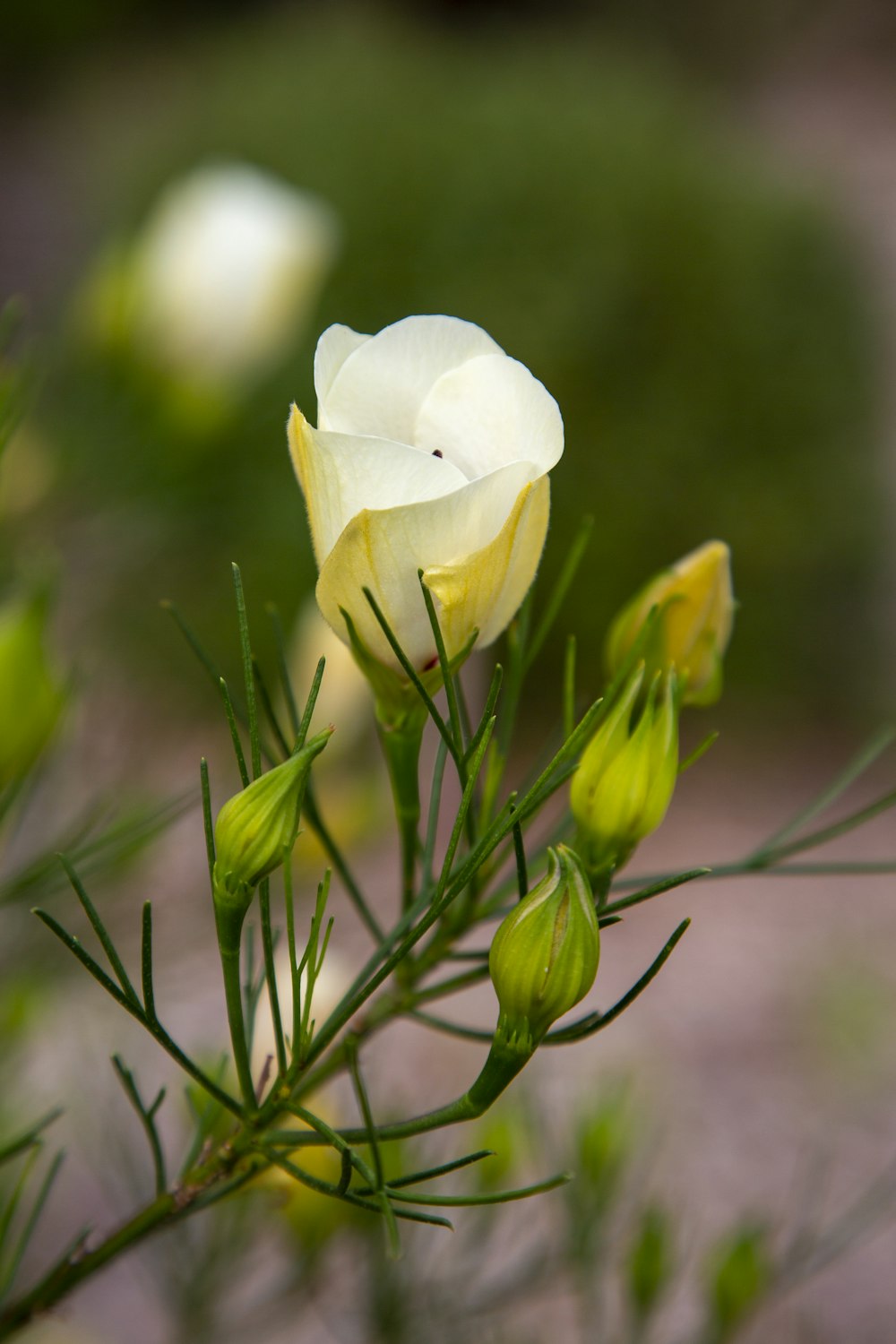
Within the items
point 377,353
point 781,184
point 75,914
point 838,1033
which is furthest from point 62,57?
point 377,353

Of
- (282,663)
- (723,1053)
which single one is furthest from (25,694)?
(723,1053)

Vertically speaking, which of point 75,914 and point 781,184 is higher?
point 781,184

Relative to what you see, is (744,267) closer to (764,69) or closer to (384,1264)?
(384,1264)

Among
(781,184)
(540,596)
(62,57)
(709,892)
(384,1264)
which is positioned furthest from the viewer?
(62,57)

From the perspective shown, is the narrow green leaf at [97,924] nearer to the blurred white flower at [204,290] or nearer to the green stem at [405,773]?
the green stem at [405,773]

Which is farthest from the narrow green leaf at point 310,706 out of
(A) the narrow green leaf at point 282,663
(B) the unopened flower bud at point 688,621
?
(B) the unopened flower bud at point 688,621

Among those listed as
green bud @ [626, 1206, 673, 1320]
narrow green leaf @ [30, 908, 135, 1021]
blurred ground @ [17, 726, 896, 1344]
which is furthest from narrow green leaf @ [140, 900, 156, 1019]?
blurred ground @ [17, 726, 896, 1344]
